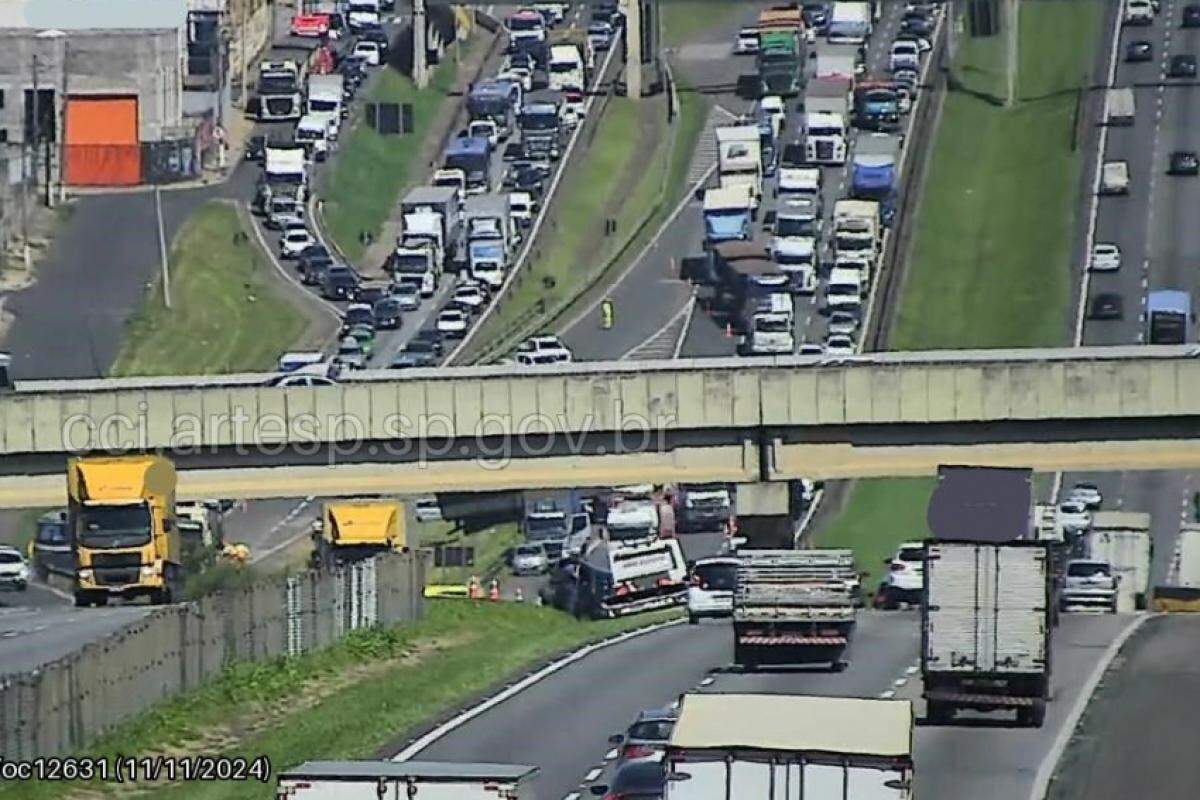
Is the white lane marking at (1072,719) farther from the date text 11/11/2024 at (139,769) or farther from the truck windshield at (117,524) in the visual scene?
the truck windshield at (117,524)

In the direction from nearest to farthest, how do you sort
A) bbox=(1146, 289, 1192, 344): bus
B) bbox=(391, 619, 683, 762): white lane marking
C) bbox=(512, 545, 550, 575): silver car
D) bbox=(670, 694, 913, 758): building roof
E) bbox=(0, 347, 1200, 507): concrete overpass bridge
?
bbox=(670, 694, 913, 758): building roof < bbox=(391, 619, 683, 762): white lane marking < bbox=(0, 347, 1200, 507): concrete overpass bridge < bbox=(512, 545, 550, 575): silver car < bbox=(1146, 289, 1192, 344): bus

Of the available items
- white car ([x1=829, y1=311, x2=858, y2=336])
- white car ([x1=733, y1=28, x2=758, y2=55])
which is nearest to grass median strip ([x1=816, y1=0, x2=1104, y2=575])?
white car ([x1=829, y1=311, x2=858, y2=336])

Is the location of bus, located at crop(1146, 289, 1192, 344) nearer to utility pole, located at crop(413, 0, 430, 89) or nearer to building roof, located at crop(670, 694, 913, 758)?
utility pole, located at crop(413, 0, 430, 89)

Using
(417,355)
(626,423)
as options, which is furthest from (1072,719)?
(417,355)

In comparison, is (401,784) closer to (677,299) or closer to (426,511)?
(426,511)

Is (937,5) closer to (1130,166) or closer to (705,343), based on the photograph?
(1130,166)

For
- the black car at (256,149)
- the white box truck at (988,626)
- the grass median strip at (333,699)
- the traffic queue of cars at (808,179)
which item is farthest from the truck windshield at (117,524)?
the black car at (256,149)
